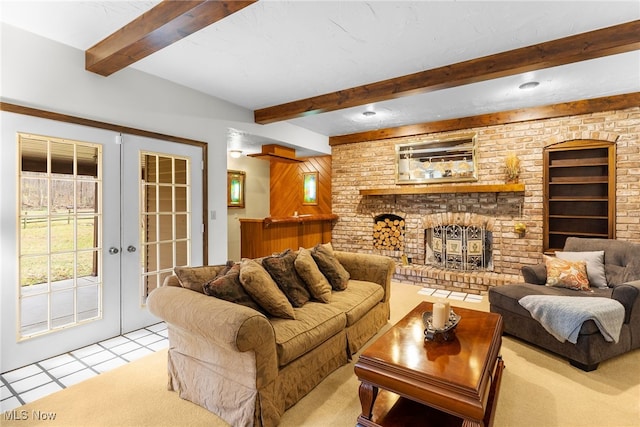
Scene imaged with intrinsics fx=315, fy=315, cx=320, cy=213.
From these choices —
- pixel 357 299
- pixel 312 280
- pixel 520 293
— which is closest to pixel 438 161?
pixel 520 293

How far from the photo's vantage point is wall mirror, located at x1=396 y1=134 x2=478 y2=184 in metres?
5.04

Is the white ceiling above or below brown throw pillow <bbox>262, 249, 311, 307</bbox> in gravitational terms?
above

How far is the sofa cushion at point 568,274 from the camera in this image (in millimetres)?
3236

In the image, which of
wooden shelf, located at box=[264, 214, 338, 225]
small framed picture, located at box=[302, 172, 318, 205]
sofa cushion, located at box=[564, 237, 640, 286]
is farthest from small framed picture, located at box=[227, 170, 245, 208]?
sofa cushion, located at box=[564, 237, 640, 286]

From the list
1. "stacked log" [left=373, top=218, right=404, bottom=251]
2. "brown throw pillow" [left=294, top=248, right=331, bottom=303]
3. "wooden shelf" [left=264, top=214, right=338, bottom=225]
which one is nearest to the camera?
"brown throw pillow" [left=294, top=248, right=331, bottom=303]

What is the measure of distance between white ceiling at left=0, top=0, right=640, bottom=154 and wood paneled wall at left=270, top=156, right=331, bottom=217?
8.85 ft

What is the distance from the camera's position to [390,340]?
197cm

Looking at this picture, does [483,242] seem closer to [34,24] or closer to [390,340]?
[390,340]

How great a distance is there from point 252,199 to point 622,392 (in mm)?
6705

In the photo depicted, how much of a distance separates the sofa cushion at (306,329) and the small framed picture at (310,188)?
168 inches

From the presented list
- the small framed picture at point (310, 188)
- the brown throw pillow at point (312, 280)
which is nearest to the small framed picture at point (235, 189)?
the small framed picture at point (310, 188)

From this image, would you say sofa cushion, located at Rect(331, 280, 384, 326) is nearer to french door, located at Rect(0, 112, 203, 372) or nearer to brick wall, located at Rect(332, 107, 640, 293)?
french door, located at Rect(0, 112, 203, 372)

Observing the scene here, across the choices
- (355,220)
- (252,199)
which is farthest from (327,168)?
(252,199)

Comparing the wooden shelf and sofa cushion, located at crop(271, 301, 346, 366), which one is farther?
the wooden shelf
